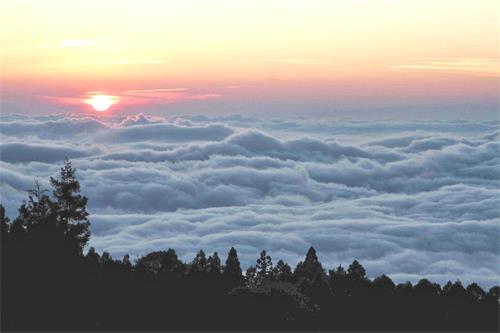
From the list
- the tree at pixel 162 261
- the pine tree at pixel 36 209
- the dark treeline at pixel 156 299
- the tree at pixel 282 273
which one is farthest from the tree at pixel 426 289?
the pine tree at pixel 36 209

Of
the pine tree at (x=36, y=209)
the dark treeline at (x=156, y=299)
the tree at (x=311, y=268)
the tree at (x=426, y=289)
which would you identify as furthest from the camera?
the tree at (x=311, y=268)

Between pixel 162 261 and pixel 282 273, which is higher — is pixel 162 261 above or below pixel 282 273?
above

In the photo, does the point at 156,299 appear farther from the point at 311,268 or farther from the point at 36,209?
the point at 311,268

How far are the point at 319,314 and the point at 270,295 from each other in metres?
2.35

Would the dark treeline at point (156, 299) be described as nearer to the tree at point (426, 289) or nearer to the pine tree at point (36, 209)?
the pine tree at point (36, 209)

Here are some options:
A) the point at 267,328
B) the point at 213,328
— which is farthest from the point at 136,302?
the point at 267,328

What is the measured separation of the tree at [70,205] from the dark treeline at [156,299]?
0.05 m

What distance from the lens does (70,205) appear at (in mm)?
44625

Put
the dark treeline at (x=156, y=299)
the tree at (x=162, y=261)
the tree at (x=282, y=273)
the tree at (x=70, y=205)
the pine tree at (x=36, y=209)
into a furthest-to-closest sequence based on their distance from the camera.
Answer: the tree at (x=282, y=273) → the tree at (x=162, y=261) → the tree at (x=70, y=205) → the pine tree at (x=36, y=209) → the dark treeline at (x=156, y=299)

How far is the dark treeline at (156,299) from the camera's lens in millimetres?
30359

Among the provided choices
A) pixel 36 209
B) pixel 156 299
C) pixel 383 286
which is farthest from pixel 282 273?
pixel 156 299

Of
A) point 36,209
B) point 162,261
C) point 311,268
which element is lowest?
point 162,261

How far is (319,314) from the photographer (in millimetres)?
36344

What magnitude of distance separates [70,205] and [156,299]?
498 inches
